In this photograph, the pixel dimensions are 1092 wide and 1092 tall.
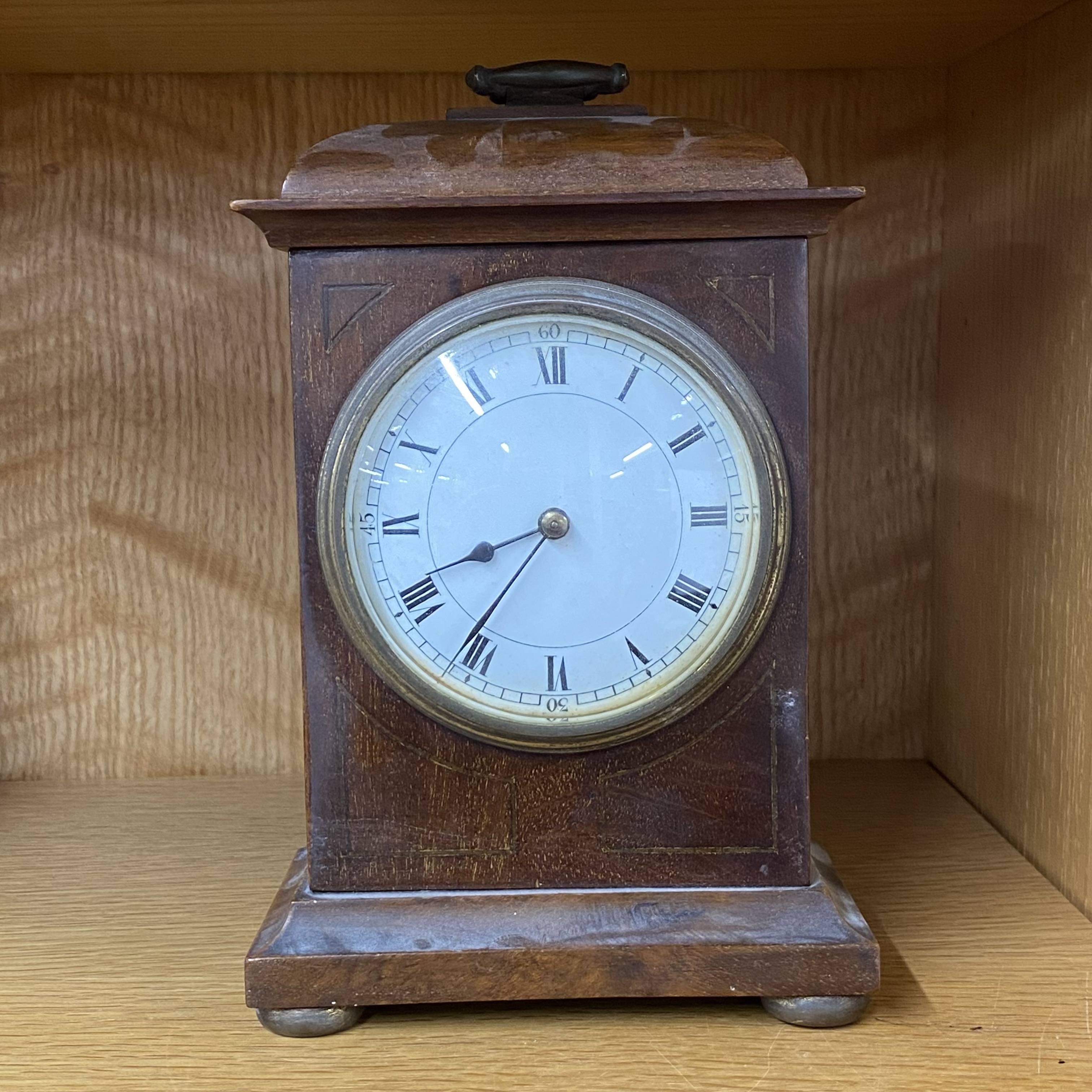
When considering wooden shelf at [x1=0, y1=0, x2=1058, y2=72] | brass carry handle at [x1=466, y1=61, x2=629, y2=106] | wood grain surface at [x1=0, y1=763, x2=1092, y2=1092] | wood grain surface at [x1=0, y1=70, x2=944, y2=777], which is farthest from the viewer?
wood grain surface at [x1=0, y1=70, x2=944, y2=777]

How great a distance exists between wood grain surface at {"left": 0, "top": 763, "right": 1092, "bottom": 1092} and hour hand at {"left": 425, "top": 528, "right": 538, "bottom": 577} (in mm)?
293

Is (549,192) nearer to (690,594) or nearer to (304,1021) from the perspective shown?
(690,594)

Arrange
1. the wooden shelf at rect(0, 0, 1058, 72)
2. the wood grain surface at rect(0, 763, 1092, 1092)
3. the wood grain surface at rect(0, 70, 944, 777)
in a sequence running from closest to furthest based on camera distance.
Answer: the wood grain surface at rect(0, 763, 1092, 1092) → the wooden shelf at rect(0, 0, 1058, 72) → the wood grain surface at rect(0, 70, 944, 777)

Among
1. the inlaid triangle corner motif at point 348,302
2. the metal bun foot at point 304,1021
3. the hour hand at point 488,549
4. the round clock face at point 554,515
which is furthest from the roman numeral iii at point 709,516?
the metal bun foot at point 304,1021

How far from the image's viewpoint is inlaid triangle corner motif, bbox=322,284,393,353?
851 millimetres

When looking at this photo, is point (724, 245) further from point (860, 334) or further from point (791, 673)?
point (860, 334)

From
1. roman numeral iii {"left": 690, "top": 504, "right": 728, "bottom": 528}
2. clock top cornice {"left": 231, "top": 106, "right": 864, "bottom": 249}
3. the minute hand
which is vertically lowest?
the minute hand

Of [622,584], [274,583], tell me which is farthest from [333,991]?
[274,583]

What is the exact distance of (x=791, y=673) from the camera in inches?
34.4

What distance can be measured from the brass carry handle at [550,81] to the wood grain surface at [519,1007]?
2.03ft

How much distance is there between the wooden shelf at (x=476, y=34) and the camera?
1.02 metres

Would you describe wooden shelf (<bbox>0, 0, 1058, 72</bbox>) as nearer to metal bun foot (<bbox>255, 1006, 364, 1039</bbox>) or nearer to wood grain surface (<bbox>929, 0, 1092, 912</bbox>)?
Result: wood grain surface (<bbox>929, 0, 1092, 912</bbox>)

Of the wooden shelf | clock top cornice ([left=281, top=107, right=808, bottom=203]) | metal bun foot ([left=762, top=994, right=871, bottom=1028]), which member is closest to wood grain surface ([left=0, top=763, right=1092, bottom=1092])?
metal bun foot ([left=762, top=994, right=871, bottom=1028])

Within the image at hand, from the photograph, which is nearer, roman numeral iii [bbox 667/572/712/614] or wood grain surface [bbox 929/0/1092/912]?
roman numeral iii [bbox 667/572/712/614]
